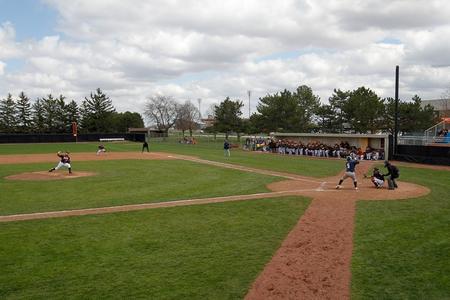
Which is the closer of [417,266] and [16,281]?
[16,281]

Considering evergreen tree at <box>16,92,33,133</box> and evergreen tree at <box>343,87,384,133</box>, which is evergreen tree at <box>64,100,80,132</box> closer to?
evergreen tree at <box>16,92,33,133</box>

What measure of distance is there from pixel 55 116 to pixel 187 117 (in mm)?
32184

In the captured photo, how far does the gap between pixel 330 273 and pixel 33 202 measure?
463 inches

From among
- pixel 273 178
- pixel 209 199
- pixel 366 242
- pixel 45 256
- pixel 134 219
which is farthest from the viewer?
pixel 273 178

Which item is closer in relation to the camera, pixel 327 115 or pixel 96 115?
pixel 327 115

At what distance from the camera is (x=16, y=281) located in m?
7.93

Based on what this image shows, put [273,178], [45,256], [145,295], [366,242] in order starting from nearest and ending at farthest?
[145,295]
[45,256]
[366,242]
[273,178]

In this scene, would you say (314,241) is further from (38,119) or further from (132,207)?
(38,119)

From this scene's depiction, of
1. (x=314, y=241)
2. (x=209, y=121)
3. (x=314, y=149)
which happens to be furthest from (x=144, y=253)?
(x=209, y=121)

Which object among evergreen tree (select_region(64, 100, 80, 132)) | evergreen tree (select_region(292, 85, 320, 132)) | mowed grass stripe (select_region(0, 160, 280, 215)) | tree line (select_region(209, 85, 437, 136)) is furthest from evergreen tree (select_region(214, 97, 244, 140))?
mowed grass stripe (select_region(0, 160, 280, 215))

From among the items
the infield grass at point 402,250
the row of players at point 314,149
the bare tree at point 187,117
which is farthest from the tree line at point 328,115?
the infield grass at point 402,250

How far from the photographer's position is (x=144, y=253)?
31.5 ft

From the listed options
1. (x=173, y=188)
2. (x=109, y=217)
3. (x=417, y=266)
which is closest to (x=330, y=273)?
(x=417, y=266)

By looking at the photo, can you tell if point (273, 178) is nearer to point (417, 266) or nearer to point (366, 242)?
point (366, 242)
